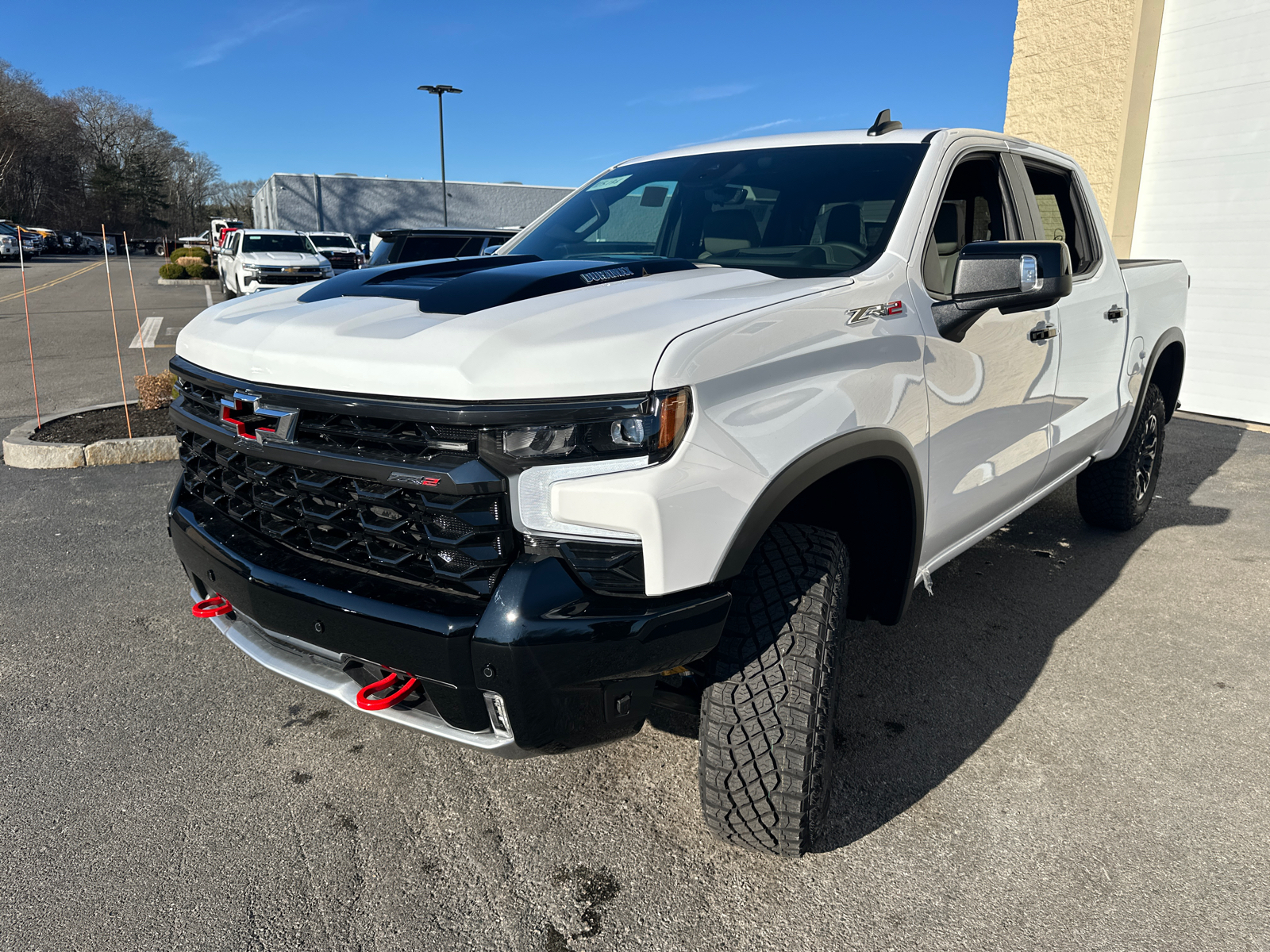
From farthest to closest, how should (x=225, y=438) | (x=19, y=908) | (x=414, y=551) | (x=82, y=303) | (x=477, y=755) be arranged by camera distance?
(x=82, y=303) < (x=477, y=755) < (x=225, y=438) < (x=19, y=908) < (x=414, y=551)

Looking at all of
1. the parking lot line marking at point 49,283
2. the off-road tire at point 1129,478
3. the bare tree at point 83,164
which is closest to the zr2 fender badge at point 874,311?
the off-road tire at point 1129,478

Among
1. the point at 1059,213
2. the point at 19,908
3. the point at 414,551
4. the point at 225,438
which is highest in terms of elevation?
the point at 1059,213

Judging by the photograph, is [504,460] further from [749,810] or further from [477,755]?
[477,755]

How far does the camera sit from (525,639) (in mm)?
1791

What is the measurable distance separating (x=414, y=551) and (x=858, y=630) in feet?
7.26

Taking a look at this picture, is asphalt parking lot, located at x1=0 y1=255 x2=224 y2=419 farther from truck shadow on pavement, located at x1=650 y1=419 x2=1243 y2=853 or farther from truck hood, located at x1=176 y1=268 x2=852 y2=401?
truck shadow on pavement, located at x1=650 y1=419 x2=1243 y2=853

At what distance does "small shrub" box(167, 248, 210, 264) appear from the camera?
37906 mm

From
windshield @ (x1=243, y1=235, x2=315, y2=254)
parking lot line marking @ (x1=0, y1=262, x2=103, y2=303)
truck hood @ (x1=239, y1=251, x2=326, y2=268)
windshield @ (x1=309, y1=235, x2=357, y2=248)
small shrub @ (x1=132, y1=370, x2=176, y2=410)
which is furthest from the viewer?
windshield @ (x1=309, y1=235, x2=357, y2=248)

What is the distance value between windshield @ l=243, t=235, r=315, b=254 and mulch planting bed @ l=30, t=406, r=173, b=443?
14.0 meters

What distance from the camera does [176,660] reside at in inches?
134

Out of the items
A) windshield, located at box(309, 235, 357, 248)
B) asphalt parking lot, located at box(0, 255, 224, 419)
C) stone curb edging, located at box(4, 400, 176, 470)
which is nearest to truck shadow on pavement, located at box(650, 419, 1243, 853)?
stone curb edging, located at box(4, 400, 176, 470)

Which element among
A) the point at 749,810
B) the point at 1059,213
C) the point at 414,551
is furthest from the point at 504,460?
the point at 1059,213

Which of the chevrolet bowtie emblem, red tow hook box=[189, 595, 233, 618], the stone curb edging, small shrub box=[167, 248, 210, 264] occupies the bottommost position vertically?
the stone curb edging

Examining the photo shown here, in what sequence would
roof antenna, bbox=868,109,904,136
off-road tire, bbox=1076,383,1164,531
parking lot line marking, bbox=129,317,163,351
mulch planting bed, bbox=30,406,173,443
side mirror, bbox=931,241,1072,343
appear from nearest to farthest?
side mirror, bbox=931,241,1072,343, roof antenna, bbox=868,109,904,136, off-road tire, bbox=1076,383,1164,531, mulch planting bed, bbox=30,406,173,443, parking lot line marking, bbox=129,317,163,351
